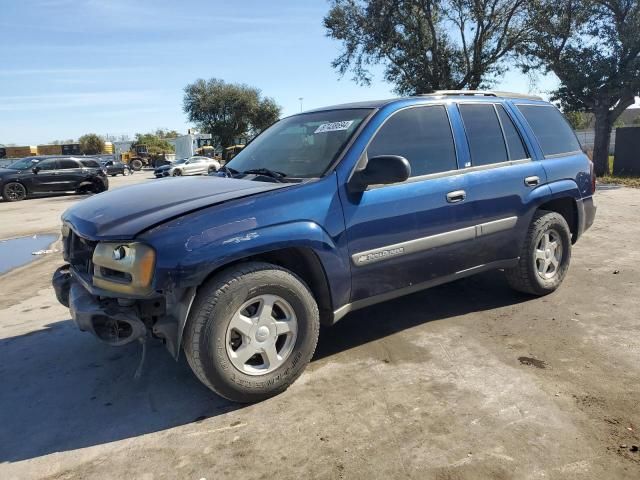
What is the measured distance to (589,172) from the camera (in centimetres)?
531

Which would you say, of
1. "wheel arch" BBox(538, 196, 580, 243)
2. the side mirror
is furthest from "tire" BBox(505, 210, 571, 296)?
the side mirror

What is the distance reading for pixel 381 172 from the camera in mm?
3404

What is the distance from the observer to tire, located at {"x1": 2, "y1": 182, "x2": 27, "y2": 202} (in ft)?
59.2

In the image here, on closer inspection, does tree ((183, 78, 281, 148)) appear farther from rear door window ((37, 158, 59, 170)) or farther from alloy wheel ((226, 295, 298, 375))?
alloy wheel ((226, 295, 298, 375))

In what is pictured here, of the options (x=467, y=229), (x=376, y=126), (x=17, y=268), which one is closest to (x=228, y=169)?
(x=376, y=126)

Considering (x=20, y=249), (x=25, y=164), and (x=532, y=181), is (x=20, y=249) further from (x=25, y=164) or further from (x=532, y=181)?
(x=25, y=164)

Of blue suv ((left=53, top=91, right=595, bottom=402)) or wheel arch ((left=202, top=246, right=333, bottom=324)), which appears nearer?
blue suv ((left=53, top=91, right=595, bottom=402))

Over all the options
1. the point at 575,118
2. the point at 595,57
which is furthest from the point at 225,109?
the point at 595,57

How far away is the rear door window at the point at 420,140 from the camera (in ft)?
12.5

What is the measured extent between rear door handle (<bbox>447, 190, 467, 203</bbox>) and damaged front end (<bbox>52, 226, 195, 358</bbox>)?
82.5 inches

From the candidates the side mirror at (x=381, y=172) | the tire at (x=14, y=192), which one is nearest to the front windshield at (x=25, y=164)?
the tire at (x=14, y=192)

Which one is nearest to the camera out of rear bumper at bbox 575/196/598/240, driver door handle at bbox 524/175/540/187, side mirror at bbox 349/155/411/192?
side mirror at bbox 349/155/411/192

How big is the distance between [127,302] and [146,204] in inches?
26.8

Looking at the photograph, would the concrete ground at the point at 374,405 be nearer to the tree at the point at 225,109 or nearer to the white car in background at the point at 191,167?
the white car in background at the point at 191,167
